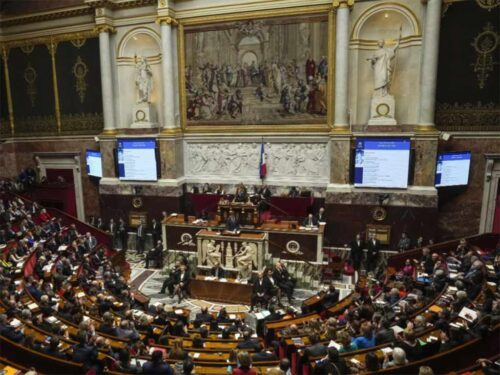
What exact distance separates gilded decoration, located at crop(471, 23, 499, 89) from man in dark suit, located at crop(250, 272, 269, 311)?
11.6 metres

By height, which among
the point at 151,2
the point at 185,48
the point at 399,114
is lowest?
the point at 399,114

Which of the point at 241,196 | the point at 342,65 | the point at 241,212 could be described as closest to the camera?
the point at 241,212

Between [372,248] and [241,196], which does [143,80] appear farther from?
[372,248]

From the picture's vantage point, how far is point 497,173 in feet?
52.1

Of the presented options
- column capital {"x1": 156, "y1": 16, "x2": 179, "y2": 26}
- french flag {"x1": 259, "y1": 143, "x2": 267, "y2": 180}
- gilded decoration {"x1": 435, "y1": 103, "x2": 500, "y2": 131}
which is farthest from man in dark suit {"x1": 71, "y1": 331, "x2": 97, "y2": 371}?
column capital {"x1": 156, "y1": 16, "x2": 179, "y2": 26}

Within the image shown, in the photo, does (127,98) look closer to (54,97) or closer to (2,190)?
(54,97)

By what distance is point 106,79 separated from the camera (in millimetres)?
19562

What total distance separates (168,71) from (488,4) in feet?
44.3

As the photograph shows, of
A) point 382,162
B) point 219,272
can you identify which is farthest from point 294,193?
point 219,272

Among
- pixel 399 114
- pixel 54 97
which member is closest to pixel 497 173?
pixel 399 114

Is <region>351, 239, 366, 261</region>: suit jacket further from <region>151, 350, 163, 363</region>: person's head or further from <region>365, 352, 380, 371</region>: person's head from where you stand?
<region>151, 350, 163, 363</region>: person's head

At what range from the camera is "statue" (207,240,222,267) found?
49.5 feet

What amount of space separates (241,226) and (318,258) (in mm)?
3341

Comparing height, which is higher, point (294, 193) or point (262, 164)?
point (262, 164)
